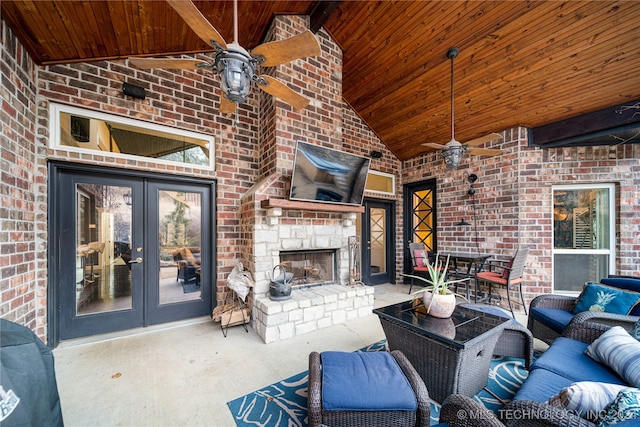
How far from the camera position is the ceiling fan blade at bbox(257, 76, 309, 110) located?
6.25 feet

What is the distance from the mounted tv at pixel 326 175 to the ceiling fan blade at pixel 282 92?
87 cm

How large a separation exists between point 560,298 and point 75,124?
223 inches

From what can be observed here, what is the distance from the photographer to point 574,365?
1.59m

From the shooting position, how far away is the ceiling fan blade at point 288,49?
5.10 ft

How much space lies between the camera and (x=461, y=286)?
459cm

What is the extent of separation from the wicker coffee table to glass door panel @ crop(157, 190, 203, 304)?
2.70 metres

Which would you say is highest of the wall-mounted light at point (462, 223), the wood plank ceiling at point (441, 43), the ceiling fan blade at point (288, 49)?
the wood plank ceiling at point (441, 43)

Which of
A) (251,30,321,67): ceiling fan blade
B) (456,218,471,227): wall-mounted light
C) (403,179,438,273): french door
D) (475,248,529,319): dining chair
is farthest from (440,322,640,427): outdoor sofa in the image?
(403,179,438,273): french door

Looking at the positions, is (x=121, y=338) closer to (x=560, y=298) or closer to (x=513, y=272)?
(x=560, y=298)

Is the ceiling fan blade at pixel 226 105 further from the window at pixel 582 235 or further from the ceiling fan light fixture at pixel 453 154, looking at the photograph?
the window at pixel 582 235

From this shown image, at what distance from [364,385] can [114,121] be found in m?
3.73

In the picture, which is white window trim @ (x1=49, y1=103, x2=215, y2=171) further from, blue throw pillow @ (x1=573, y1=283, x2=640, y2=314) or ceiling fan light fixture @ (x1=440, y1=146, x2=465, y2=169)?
blue throw pillow @ (x1=573, y1=283, x2=640, y2=314)

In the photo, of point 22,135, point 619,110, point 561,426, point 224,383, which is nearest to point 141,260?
point 22,135

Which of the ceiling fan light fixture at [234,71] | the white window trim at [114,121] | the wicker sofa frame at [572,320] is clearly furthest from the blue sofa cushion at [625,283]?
the white window trim at [114,121]
